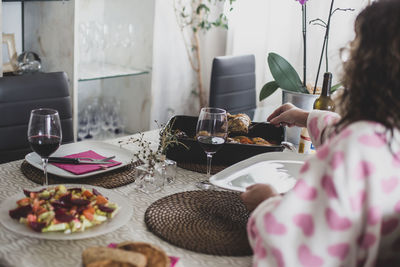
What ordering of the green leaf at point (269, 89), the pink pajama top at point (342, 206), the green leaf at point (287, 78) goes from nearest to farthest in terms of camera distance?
the pink pajama top at point (342, 206) → the green leaf at point (287, 78) → the green leaf at point (269, 89)

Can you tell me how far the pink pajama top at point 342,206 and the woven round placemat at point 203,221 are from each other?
244 mm

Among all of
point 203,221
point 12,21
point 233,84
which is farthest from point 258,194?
point 12,21

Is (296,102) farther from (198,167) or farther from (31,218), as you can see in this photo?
(31,218)

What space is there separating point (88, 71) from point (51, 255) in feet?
6.79

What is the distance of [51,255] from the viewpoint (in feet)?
3.13

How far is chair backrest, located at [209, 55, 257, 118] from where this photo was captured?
2.50 meters

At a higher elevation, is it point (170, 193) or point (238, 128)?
point (238, 128)

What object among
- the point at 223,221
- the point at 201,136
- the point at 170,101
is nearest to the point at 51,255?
the point at 223,221

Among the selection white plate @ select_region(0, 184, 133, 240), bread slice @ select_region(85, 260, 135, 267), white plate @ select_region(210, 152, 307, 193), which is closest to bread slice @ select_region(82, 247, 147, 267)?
bread slice @ select_region(85, 260, 135, 267)

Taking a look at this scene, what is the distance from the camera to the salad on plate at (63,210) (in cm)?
97

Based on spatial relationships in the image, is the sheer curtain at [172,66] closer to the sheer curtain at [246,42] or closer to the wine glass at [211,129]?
the sheer curtain at [246,42]

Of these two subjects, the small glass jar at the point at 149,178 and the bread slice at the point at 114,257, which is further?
the small glass jar at the point at 149,178

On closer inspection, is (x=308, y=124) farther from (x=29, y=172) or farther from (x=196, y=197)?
(x=29, y=172)

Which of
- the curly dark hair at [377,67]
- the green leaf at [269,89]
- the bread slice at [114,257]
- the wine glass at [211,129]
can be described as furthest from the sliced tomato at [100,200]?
the green leaf at [269,89]
